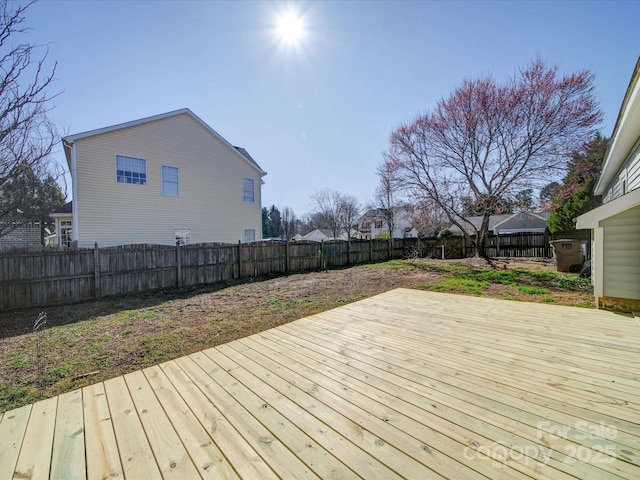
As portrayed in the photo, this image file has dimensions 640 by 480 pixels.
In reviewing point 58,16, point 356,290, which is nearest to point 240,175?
point 58,16

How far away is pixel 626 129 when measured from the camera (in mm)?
4664

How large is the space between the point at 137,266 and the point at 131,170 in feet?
18.4

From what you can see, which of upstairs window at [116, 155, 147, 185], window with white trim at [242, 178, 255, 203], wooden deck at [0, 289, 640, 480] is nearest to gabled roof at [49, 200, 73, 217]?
upstairs window at [116, 155, 147, 185]

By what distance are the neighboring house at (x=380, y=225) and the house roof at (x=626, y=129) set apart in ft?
65.5

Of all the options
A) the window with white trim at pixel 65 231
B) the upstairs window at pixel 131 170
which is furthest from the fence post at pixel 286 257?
the window with white trim at pixel 65 231

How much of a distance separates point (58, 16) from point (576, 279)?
14.3 m

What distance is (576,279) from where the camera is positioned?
7758 millimetres

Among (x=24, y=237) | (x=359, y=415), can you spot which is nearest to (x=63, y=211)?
(x=24, y=237)

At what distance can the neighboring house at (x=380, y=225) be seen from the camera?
99.4 feet

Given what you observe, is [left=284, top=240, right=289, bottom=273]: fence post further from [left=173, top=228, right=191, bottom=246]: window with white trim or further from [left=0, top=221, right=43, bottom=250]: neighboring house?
[left=0, top=221, right=43, bottom=250]: neighboring house

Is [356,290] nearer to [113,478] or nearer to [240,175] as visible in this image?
[113,478]

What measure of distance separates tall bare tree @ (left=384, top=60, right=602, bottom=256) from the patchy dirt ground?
319 inches

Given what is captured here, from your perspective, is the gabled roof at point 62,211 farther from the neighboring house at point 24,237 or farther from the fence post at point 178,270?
the fence post at point 178,270

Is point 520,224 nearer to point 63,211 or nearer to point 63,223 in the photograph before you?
point 63,211
